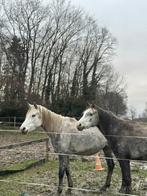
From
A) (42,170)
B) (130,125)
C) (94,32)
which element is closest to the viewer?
(130,125)

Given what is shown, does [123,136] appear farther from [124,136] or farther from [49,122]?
[49,122]

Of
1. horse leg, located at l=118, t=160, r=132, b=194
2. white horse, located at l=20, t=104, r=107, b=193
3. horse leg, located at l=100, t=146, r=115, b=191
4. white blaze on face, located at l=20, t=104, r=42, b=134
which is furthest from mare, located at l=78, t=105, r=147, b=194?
white blaze on face, located at l=20, t=104, r=42, b=134

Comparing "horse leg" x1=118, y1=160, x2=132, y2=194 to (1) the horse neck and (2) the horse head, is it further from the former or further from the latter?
(1) the horse neck

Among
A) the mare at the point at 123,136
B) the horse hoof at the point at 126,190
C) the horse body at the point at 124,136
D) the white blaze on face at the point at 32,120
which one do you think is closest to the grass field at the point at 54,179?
the horse hoof at the point at 126,190

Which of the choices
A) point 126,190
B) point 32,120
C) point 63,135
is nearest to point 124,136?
point 126,190

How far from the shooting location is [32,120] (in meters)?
7.81

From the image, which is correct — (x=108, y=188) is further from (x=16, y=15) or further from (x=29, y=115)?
(x=16, y=15)

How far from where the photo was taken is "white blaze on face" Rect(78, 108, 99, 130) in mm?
7348

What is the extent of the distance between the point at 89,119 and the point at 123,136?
0.77 m

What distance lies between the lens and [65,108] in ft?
121

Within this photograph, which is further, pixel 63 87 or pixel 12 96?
pixel 63 87

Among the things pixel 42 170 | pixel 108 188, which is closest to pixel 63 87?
pixel 42 170

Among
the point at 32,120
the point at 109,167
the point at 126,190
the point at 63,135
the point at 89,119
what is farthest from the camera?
the point at 109,167

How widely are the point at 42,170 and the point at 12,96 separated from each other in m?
23.7
